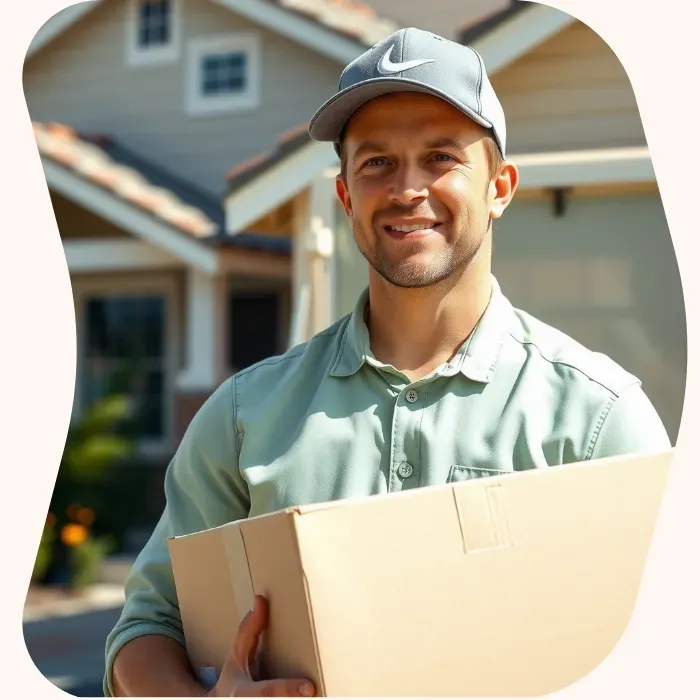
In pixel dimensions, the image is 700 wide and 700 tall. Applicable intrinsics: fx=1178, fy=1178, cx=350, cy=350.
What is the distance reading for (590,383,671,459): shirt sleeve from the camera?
1.59 m

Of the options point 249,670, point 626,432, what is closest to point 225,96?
point 626,432

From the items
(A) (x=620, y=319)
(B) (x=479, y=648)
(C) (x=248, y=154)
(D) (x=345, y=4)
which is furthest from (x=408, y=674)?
(C) (x=248, y=154)

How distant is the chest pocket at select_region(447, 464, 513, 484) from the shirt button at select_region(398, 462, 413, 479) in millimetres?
58

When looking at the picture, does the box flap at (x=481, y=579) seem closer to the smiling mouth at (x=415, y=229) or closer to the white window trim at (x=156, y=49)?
the smiling mouth at (x=415, y=229)

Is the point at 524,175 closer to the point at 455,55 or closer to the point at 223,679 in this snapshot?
the point at 455,55

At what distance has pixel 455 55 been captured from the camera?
1679mm

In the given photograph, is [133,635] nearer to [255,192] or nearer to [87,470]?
[255,192]

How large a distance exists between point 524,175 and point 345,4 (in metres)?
2.01

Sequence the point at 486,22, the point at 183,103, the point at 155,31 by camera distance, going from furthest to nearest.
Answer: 1. the point at 183,103
2. the point at 155,31
3. the point at 486,22

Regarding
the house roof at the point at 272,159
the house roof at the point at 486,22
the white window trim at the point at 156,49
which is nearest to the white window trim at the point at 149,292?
the white window trim at the point at 156,49

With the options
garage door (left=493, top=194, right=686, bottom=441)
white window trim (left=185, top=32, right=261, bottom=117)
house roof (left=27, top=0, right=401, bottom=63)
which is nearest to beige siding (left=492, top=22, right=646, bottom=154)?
garage door (left=493, top=194, right=686, bottom=441)

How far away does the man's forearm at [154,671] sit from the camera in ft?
Result: 5.43

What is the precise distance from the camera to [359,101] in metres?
1.68

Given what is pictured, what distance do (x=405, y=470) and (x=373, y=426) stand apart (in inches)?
3.3
